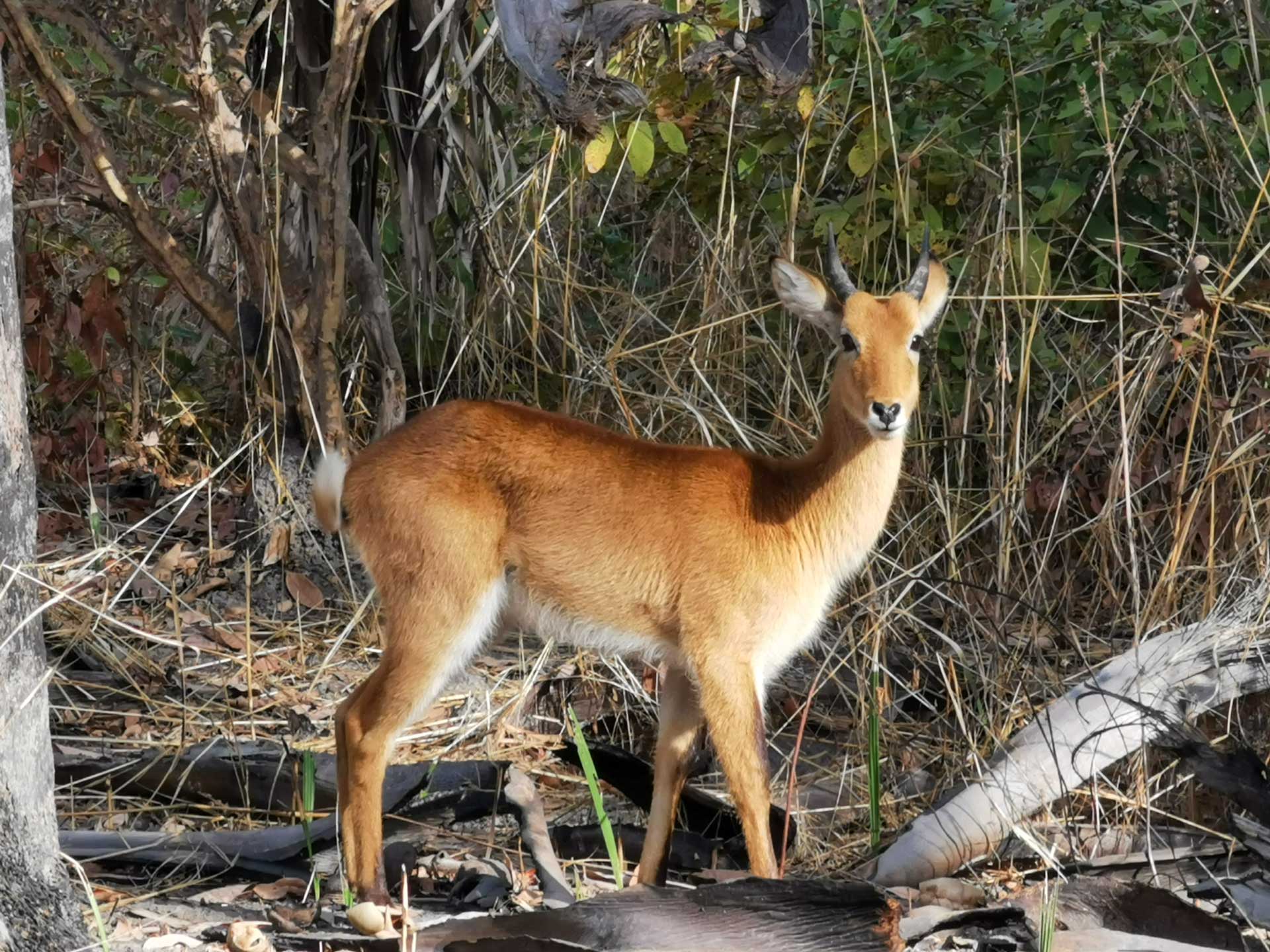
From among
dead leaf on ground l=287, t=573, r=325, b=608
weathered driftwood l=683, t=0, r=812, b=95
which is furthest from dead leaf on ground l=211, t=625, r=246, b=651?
weathered driftwood l=683, t=0, r=812, b=95

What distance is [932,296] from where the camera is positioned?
4668mm

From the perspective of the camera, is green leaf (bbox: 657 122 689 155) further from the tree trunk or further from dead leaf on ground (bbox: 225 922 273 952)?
dead leaf on ground (bbox: 225 922 273 952)

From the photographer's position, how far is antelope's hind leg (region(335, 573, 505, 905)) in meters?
4.38

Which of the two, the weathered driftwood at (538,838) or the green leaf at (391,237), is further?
the green leaf at (391,237)

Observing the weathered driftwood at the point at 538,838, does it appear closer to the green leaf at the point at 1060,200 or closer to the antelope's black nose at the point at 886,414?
the antelope's black nose at the point at 886,414

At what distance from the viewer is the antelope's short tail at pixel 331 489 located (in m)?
4.65

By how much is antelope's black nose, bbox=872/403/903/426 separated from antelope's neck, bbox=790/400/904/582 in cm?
25

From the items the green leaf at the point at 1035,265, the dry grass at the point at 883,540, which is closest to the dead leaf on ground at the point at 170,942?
the dry grass at the point at 883,540

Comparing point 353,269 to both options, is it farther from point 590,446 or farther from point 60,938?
point 60,938

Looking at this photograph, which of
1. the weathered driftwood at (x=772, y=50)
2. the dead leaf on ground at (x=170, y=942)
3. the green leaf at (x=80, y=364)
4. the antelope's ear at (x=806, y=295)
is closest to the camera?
the dead leaf on ground at (x=170, y=942)

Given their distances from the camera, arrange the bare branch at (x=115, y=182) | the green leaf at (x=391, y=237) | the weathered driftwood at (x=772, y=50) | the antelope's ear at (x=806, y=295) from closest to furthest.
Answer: the antelope's ear at (x=806, y=295)
the weathered driftwood at (x=772, y=50)
the bare branch at (x=115, y=182)
the green leaf at (x=391, y=237)

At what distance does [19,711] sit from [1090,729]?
2698 mm

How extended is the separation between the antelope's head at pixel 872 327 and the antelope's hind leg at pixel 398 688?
1.15 m

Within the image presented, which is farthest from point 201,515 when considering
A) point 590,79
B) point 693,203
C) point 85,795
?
point 590,79
